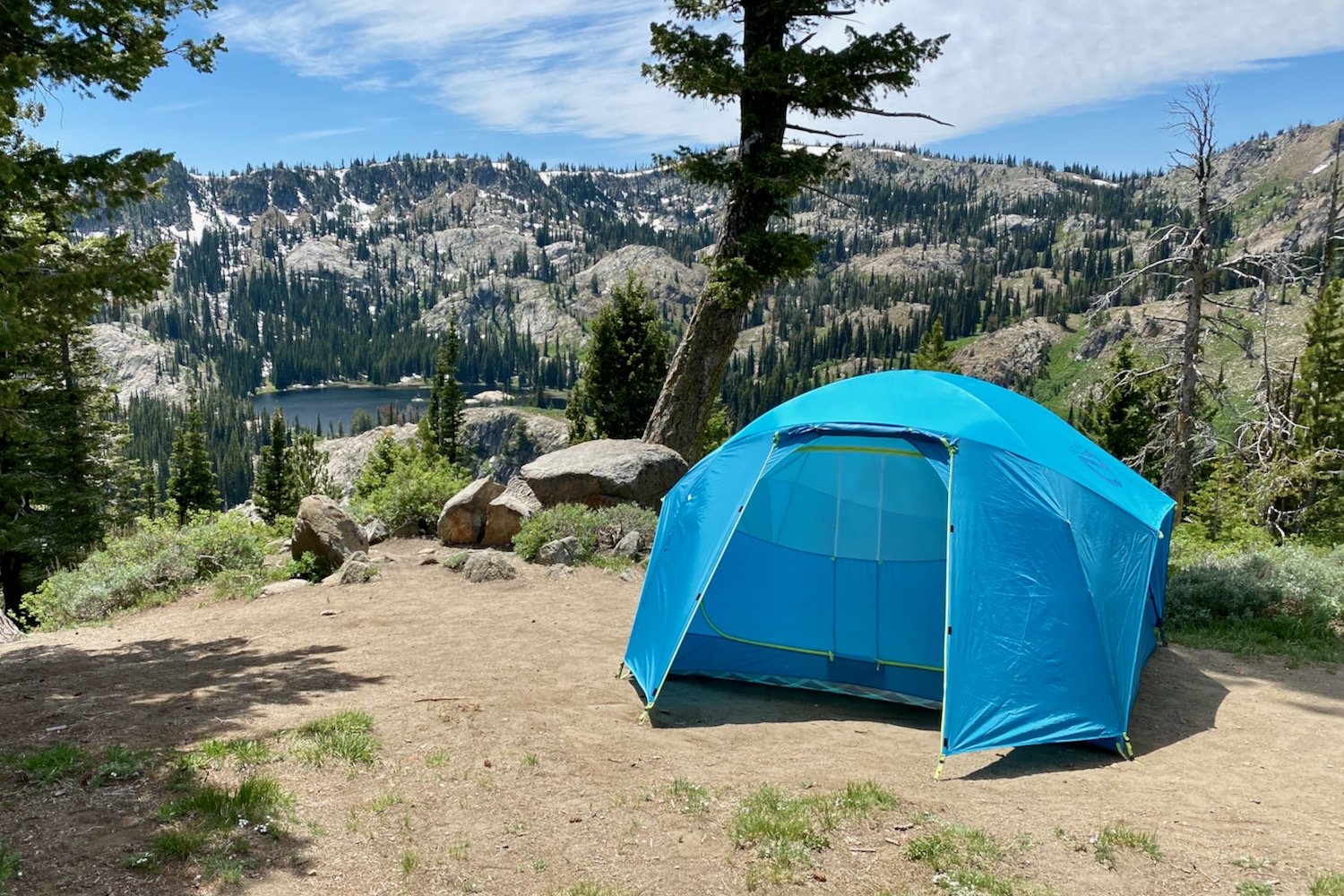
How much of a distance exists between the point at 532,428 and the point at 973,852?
14949 centimetres

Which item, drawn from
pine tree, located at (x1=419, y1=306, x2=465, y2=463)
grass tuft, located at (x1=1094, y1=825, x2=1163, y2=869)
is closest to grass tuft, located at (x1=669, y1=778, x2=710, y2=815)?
grass tuft, located at (x1=1094, y1=825, x2=1163, y2=869)

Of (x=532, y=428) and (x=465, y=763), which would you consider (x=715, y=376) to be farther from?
(x=532, y=428)

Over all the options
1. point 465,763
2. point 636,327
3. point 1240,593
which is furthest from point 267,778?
Answer: point 636,327

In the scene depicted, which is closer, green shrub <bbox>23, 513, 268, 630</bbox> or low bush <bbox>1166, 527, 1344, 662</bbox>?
low bush <bbox>1166, 527, 1344, 662</bbox>

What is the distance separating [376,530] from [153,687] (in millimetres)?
7357

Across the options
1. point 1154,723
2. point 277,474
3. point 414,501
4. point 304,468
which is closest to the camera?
point 1154,723

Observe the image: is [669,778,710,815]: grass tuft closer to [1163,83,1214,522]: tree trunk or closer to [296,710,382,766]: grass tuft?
[296,710,382,766]: grass tuft

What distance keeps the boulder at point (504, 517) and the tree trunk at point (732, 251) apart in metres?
3.05

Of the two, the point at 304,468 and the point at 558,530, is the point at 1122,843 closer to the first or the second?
the point at 558,530

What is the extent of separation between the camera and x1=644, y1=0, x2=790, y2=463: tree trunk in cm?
1431

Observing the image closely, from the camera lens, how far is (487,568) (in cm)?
1227

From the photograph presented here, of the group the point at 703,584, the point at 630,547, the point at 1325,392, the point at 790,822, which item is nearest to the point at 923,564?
the point at 703,584

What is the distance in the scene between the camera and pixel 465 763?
586 cm

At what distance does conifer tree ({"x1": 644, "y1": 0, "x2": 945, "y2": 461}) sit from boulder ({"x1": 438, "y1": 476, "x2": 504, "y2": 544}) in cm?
437
